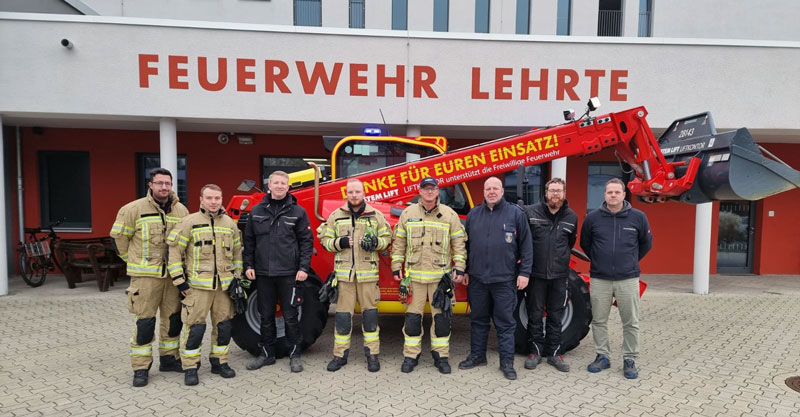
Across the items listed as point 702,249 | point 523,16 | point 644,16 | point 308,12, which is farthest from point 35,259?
point 644,16

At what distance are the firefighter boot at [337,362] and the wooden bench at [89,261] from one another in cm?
575

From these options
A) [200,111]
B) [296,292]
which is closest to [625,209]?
[296,292]

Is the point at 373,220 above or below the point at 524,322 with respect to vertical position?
above

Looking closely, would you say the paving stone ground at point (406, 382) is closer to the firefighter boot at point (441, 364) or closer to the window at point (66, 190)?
the firefighter boot at point (441, 364)

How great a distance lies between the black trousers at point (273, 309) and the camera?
4.21 m

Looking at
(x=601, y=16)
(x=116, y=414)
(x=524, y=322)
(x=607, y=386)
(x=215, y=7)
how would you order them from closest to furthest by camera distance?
(x=116, y=414)
(x=607, y=386)
(x=524, y=322)
(x=215, y=7)
(x=601, y=16)

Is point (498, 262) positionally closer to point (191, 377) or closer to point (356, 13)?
point (191, 377)

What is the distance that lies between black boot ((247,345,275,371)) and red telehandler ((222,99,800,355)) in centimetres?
16

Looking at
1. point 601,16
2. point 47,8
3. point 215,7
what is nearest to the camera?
point 47,8

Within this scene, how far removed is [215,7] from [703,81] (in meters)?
16.0

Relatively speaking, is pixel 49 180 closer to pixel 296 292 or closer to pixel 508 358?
pixel 296 292

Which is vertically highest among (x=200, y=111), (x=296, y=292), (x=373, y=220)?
(x=200, y=111)

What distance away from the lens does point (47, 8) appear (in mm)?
9242

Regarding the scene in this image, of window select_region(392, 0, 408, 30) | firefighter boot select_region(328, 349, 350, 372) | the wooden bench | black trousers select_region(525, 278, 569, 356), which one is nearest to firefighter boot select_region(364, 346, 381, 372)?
firefighter boot select_region(328, 349, 350, 372)
